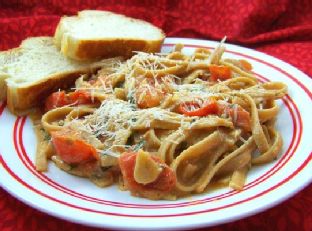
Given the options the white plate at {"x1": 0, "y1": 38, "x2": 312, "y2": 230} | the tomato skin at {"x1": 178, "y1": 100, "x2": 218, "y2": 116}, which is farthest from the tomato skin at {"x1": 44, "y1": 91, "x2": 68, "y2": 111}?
the tomato skin at {"x1": 178, "y1": 100, "x2": 218, "y2": 116}

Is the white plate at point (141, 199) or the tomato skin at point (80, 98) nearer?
the white plate at point (141, 199)

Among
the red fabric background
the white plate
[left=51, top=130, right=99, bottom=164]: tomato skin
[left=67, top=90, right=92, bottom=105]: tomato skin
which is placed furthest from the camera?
the red fabric background

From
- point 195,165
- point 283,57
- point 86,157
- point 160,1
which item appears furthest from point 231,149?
point 160,1

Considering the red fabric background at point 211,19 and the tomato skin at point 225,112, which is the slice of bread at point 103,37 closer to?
the red fabric background at point 211,19

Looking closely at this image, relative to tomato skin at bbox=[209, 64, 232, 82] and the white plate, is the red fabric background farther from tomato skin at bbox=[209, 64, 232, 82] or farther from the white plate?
the white plate

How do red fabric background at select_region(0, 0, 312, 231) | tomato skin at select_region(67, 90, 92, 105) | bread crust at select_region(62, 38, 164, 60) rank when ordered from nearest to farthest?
tomato skin at select_region(67, 90, 92, 105), bread crust at select_region(62, 38, 164, 60), red fabric background at select_region(0, 0, 312, 231)

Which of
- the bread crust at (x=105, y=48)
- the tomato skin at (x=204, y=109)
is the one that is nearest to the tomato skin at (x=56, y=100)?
the bread crust at (x=105, y=48)

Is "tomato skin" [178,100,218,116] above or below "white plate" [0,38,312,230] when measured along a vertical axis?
above
